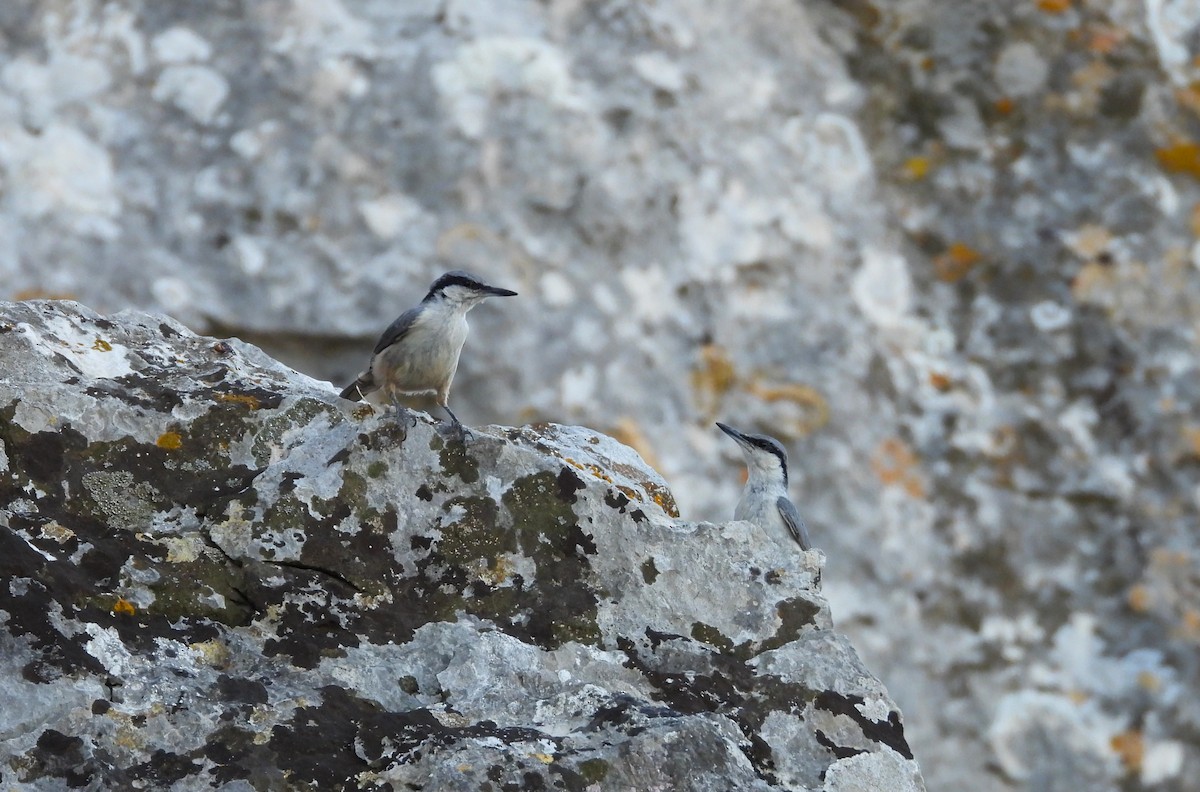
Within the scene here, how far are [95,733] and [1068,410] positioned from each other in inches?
288

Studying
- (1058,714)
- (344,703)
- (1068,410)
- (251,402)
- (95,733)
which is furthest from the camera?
(1068,410)

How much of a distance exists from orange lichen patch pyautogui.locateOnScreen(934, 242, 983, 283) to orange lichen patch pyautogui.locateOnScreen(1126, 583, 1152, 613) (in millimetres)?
2416

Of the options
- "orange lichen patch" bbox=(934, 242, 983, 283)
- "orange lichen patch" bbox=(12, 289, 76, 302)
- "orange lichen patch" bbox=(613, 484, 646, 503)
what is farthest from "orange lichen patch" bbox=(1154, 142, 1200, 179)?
"orange lichen patch" bbox=(12, 289, 76, 302)

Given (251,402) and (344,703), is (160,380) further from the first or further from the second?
(344,703)

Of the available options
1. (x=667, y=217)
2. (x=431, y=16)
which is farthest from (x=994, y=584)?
(x=431, y=16)

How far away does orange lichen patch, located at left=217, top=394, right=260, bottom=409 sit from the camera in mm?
4086

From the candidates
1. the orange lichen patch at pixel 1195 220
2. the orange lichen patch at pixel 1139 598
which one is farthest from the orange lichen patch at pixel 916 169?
the orange lichen patch at pixel 1139 598

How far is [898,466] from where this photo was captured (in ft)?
28.4

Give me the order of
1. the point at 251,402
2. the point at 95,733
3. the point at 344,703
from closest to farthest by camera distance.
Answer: the point at 95,733 < the point at 344,703 < the point at 251,402

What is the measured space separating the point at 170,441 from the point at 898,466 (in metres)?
5.76

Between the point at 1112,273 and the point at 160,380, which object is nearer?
the point at 160,380

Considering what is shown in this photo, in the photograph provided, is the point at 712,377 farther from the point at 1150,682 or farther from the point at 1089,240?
the point at 1150,682

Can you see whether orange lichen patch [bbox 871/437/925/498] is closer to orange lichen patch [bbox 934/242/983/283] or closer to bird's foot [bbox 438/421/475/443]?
orange lichen patch [bbox 934/242/983/283]

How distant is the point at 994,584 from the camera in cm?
841
